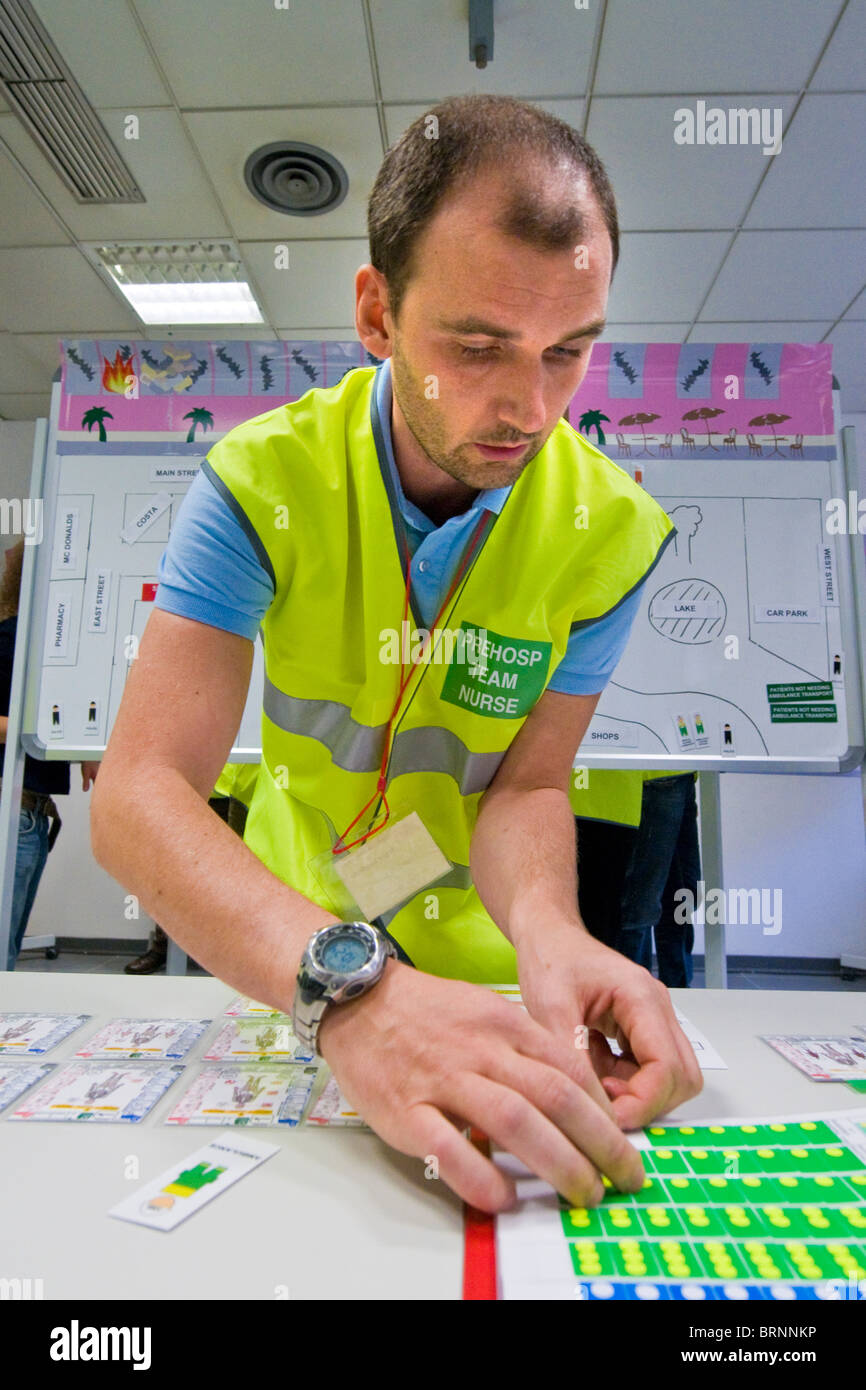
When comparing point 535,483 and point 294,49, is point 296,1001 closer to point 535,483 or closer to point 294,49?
point 535,483

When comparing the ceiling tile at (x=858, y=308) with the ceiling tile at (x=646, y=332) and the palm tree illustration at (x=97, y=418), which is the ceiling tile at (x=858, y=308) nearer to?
the ceiling tile at (x=646, y=332)

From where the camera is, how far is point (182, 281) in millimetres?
3377

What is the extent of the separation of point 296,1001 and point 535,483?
62 cm

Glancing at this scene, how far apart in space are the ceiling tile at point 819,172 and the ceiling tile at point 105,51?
1.91 metres

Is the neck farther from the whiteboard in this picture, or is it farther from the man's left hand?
the whiteboard

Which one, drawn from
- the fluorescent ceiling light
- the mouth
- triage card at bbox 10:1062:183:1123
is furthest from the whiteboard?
the fluorescent ceiling light

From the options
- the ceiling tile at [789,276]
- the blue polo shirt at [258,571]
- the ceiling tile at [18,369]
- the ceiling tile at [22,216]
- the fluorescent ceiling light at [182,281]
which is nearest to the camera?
the blue polo shirt at [258,571]

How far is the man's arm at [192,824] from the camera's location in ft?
2.05

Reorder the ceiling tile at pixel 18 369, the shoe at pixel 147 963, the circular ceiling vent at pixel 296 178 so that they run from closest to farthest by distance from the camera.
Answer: the circular ceiling vent at pixel 296 178 < the shoe at pixel 147 963 < the ceiling tile at pixel 18 369

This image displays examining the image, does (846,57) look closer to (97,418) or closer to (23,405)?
(97,418)

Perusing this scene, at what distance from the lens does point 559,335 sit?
30.3 inches

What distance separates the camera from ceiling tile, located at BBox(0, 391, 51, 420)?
434 cm

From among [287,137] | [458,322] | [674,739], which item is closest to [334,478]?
[458,322]

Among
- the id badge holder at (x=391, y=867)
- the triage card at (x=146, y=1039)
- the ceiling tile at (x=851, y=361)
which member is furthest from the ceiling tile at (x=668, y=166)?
the triage card at (x=146, y=1039)
